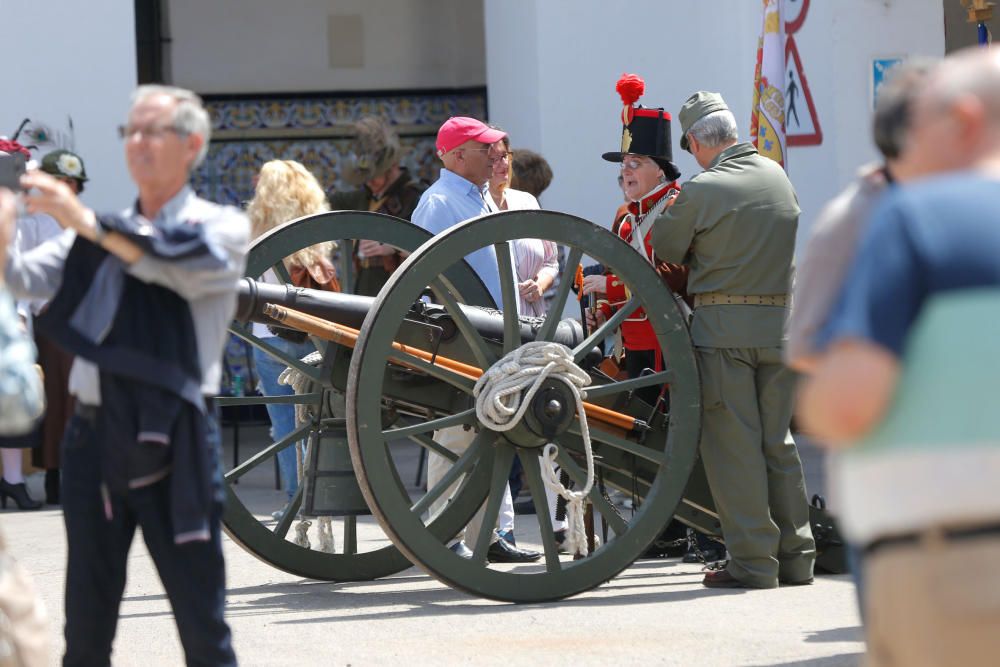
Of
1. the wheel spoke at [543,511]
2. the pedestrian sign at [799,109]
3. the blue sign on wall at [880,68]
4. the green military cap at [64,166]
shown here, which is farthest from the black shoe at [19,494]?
the blue sign on wall at [880,68]

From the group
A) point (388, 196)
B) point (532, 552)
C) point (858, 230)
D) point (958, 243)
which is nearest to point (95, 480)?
point (858, 230)

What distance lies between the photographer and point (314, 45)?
12148 millimetres

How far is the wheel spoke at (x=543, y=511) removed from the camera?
5.28 metres

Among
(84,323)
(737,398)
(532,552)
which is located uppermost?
(84,323)

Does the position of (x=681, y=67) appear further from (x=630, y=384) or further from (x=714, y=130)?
(x=630, y=384)

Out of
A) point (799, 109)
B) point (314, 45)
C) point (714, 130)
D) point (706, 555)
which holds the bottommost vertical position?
point (706, 555)

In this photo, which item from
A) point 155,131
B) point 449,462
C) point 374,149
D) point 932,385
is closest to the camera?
point 932,385

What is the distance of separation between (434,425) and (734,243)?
1194mm

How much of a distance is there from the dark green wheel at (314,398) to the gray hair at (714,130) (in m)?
0.94

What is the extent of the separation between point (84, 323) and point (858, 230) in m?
1.57

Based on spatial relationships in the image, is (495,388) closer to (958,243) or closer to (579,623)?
(579,623)

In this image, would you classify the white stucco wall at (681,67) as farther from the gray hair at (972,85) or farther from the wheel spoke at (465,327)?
the gray hair at (972,85)

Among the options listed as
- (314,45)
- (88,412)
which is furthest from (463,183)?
(314,45)

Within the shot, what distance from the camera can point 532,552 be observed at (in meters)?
6.32
